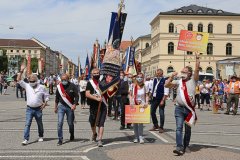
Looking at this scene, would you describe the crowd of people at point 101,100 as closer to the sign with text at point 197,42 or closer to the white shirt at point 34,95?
the white shirt at point 34,95

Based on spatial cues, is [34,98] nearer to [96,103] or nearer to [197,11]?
[96,103]

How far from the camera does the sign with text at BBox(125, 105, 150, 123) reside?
10891mm

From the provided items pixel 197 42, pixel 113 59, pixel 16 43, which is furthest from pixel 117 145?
pixel 16 43

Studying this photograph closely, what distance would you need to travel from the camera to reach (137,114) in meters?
11.0

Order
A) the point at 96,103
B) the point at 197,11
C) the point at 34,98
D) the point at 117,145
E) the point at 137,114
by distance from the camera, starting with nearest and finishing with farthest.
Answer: the point at 117,145, the point at 96,103, the point at 34,98, the point at 137,114, the point at 197,11

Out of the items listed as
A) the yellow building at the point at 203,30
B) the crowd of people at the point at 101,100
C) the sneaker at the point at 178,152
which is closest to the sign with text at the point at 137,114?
the crowd of people at the point at 101,100

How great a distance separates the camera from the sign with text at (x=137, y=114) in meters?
10.9

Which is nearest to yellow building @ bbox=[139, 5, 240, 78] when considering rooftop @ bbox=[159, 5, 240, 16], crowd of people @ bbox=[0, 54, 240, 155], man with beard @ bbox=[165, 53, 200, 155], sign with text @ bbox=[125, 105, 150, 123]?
rooftop @ bbox=[159, 5, 240, 16]

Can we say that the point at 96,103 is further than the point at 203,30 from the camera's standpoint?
No

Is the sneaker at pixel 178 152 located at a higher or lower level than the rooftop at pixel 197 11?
lower

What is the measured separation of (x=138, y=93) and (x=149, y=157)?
2.83 metres

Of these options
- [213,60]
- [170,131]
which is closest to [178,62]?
[213,60]

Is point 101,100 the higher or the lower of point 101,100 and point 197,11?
the lower

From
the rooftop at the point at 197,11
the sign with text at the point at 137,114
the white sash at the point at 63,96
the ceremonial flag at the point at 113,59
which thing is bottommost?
the sign with text at the point at 137,114
